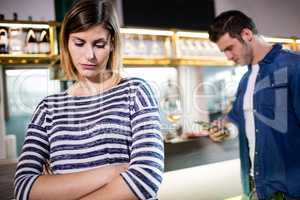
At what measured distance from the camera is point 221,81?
2.03m

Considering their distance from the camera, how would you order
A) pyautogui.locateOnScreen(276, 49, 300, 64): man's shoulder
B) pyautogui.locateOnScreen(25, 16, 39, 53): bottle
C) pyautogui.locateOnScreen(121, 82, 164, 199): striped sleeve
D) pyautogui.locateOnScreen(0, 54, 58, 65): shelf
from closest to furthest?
pyautogui.locateOnScreen(121, 82, 164, 199): striped sleeve → pyautogui.locateOnScreen(276, 49, 300, 64): man's shoulder → pyautogui.locateOnScreen(0, 54, 58, 65): shelf → pyautogui.locateOnScreen(25, 16, 39, 53): bottle

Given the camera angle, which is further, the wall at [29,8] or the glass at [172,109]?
the glass at [172,109]

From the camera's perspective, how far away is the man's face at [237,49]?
1363 mm

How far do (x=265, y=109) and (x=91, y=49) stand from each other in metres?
0.76

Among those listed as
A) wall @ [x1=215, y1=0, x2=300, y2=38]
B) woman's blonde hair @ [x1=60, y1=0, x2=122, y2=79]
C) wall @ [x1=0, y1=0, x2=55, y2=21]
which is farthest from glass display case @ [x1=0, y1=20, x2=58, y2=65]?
wall @ [x1=215, y1=0, x2=300, y2=38]

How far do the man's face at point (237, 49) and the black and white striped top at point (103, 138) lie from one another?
627 millimetres

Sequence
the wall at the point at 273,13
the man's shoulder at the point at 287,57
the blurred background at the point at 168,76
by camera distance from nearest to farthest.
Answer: the blurred background at the point at 168,76, the man's shoulder at the point at 287,57, the wall at the point at 273,13

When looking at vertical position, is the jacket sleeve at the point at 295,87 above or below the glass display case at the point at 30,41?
below

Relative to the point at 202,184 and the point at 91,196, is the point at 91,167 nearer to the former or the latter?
the point at 91,196

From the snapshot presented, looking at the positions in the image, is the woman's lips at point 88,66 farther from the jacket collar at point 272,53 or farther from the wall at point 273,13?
the wall at point 273,13

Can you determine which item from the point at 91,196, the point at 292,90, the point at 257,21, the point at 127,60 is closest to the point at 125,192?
the point at 91,196

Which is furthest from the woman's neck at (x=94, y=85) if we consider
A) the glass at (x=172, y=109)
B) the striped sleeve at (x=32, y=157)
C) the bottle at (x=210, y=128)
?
the glass at (x=172, y=109)

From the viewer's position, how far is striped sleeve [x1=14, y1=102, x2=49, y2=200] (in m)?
0.81

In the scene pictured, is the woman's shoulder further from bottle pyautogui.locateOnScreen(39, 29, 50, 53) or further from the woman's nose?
bottle pyautogui.locateOnScreen(39, 29, 50, 53)
